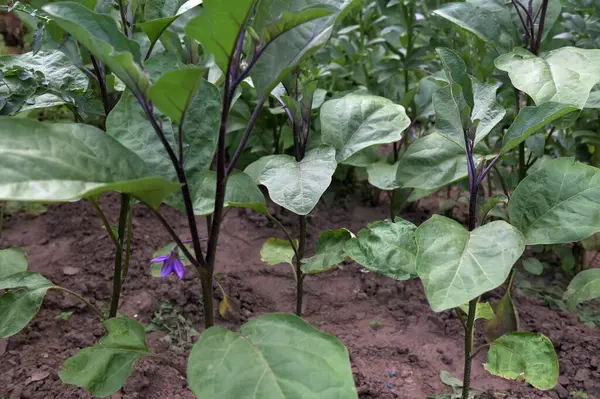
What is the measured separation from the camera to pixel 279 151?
2.89 m

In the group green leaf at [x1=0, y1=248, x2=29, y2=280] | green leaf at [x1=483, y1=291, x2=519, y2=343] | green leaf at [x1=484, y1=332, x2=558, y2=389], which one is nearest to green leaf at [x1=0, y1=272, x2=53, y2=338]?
green leaf at [x1=0, y1=248, x2=29, y2=280]

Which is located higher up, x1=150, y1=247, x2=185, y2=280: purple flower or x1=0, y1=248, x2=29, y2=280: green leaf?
x1=150, y1=247, x2=185, y2=280: purple flower

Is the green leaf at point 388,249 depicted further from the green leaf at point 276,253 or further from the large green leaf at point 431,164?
the green leaf at point 276,253

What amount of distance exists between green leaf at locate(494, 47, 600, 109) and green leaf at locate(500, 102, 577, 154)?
22cm

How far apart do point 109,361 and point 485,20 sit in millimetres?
1687

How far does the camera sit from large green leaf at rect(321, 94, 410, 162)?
186cm

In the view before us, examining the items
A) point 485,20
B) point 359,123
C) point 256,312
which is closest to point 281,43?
point 359,123

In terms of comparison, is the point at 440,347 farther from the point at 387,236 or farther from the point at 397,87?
the point at 397,87

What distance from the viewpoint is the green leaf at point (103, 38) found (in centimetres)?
108

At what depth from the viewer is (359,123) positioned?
194 cm

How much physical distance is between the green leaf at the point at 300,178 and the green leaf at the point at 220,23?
18.5 inches

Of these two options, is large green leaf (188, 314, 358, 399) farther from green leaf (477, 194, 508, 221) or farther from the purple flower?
green leaf (477, 194, 508, 221)

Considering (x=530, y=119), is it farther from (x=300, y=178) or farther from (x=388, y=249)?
(x=300, y=178)

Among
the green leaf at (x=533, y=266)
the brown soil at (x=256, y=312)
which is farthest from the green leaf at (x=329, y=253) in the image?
the green leaf at (x=533, y=266)
